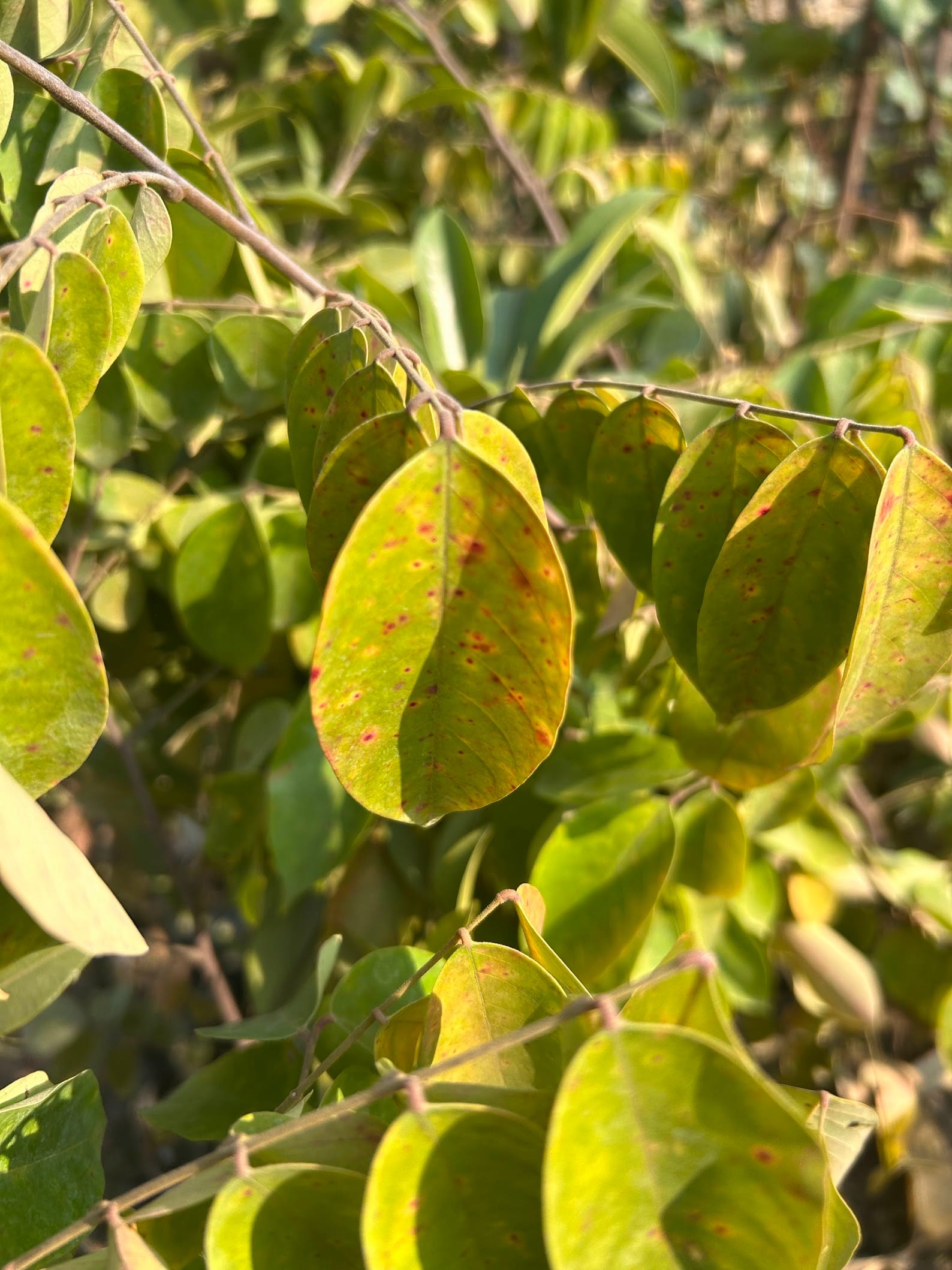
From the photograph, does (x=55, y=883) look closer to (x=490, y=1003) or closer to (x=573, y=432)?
(x=490, y=1003)

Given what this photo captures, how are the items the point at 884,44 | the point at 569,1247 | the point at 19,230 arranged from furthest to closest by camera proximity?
the point at 884,44 < the point at 19,230 < the point at 569,1247

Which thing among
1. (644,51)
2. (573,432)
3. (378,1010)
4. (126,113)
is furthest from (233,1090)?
(644,51)

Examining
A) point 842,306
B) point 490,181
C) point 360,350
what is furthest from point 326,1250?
point 490,181

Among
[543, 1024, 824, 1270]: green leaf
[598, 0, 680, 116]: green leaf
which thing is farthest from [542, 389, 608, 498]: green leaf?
[598, 0, 680, 116]: green leaf

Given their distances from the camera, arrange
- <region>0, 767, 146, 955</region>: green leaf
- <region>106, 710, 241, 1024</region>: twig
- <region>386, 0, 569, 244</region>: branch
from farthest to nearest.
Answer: <region>386, 0, 569, 244</region>: branch → <region>106, 710, 241, 1024</region>: twig → <region>0, 767, 146, 955</region>: green leaf

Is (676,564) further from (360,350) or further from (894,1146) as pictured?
(894,1146)

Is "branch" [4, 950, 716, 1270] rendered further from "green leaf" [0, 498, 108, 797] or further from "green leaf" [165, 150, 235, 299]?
"green leaf" [165, 150, 235, 299]
